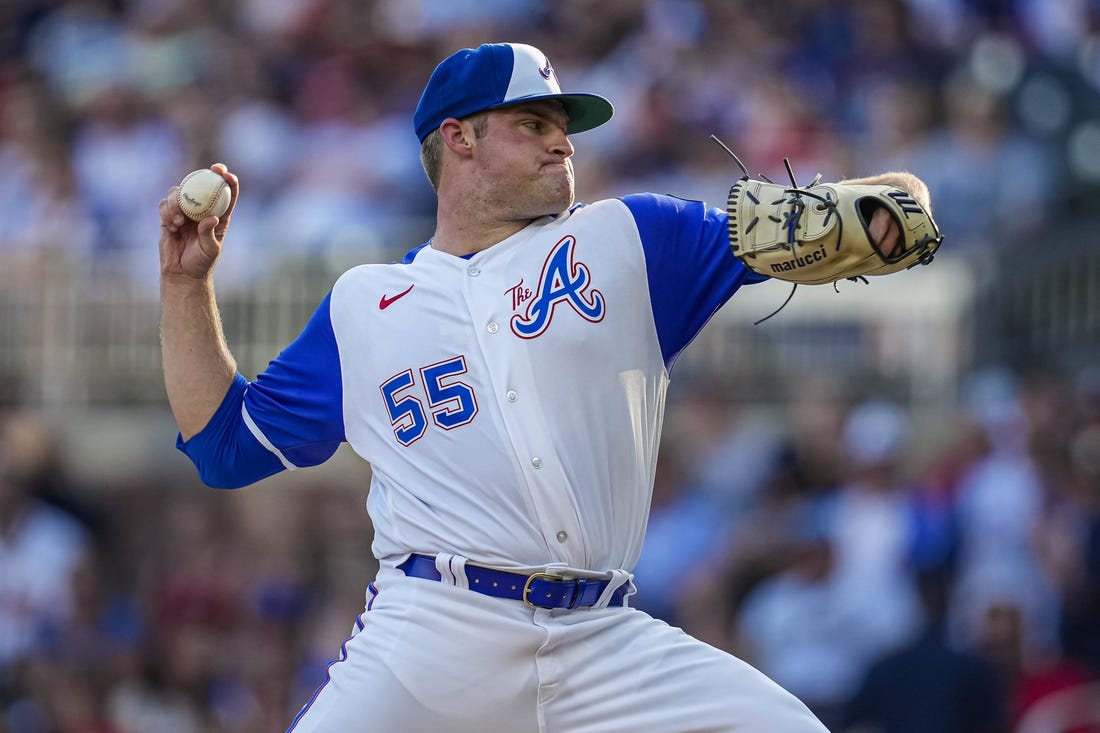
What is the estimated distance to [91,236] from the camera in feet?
40.8

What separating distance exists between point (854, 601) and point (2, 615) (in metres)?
4.84

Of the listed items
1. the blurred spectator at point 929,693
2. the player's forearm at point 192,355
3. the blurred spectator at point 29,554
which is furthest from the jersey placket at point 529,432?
the blurred spectator at point 29,554

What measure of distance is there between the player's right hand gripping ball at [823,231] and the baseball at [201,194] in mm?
1369

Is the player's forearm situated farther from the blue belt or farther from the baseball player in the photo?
the blue belt

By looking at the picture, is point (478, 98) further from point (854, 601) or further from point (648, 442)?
point (854, 601)

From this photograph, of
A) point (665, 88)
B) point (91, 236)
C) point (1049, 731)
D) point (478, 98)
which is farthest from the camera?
point (91, 236)

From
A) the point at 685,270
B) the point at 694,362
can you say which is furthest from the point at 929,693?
the point at 685,270

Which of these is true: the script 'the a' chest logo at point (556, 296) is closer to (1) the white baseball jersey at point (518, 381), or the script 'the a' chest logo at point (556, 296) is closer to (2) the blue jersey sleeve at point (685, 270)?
(1) the white baseball jersey at point (518, 381)

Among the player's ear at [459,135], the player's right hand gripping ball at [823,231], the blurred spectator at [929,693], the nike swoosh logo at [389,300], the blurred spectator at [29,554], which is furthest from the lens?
the blurred spectator at [29,554]

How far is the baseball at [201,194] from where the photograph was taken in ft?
15.6

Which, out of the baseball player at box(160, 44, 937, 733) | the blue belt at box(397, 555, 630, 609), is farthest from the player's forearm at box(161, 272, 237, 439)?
the blue belt at box(397, 555, 630, 609)

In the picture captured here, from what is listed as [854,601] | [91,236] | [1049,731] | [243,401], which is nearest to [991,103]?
[854,601]

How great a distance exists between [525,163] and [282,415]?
3.03ft

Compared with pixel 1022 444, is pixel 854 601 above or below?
below
